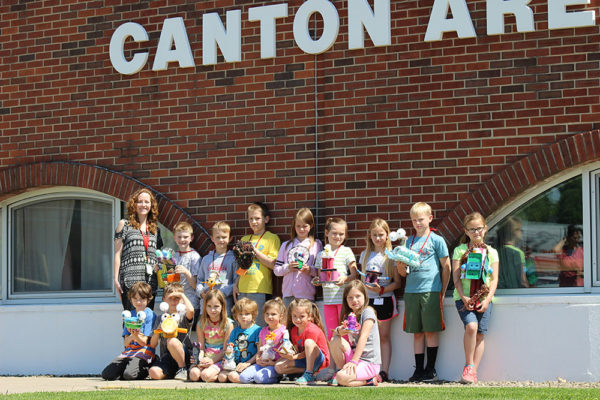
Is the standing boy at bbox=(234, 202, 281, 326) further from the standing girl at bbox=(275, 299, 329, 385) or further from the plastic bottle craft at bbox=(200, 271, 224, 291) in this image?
the standing girl at bbox=(275, 299, 329, 385)

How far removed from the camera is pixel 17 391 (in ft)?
28.4

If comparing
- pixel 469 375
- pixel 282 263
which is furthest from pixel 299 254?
pixel 469 375

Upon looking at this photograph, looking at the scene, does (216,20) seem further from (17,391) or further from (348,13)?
(17,391)

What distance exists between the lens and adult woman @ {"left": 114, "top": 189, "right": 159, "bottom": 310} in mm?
10172

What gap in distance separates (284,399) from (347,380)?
1.33 m

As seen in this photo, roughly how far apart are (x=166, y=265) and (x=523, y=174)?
12.4 feet

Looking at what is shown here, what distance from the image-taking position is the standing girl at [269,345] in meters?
8.98

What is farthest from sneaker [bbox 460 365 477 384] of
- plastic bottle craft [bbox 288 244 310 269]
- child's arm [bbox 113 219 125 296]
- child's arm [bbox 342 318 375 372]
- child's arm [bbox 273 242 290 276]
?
child's arm [bbox 113 219 125 296]

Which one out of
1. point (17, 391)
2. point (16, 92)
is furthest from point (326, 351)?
point (16, 92)

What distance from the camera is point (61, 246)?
11500mm

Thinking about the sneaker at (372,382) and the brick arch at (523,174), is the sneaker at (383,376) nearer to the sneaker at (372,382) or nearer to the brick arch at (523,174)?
the sneaker at (372,382)

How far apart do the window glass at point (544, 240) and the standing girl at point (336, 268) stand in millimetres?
1407

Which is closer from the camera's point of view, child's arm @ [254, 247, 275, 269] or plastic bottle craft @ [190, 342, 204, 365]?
plastic bottle craft @ [190, 342, 204, 365]

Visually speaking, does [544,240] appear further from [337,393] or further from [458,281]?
[337,393]
